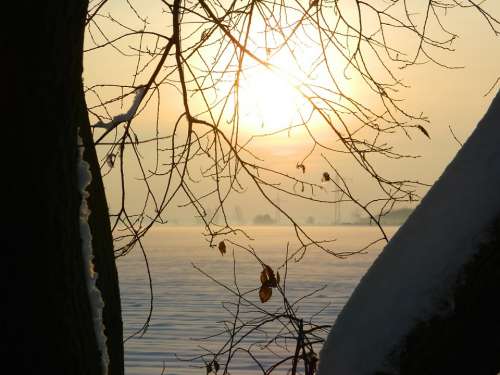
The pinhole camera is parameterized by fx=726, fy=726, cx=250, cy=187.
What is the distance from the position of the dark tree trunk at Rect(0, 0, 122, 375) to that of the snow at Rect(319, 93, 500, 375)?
0.61 m

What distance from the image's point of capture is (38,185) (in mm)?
1552

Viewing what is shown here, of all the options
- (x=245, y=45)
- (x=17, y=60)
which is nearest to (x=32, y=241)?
(x=17, y=60)

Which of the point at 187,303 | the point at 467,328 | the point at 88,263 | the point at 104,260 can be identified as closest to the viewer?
the point at 467,328

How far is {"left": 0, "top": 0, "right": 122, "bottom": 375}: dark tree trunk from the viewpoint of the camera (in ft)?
4.98

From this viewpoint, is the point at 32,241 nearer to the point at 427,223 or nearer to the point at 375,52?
the point at 427,223

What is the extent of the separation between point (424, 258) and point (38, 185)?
82cm

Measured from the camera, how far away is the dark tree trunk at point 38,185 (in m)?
1.52

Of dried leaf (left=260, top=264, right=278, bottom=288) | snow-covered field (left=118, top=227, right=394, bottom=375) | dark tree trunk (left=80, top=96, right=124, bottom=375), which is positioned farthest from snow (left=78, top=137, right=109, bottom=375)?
snow-covered field (left=118, top=227, right=394, bottom=375)

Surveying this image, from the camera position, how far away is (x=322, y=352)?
1.47m

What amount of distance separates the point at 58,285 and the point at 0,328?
15 centimetres

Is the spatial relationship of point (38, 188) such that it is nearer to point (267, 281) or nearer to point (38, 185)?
point (38, 185)

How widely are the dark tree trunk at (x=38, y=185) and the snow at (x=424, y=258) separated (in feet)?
2.01

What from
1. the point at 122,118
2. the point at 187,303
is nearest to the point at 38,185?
the point at 122,118

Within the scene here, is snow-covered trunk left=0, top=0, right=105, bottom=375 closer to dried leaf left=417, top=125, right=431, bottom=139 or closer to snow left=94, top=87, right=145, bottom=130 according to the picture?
snow left=94, top=87, right=145, bottom=130
